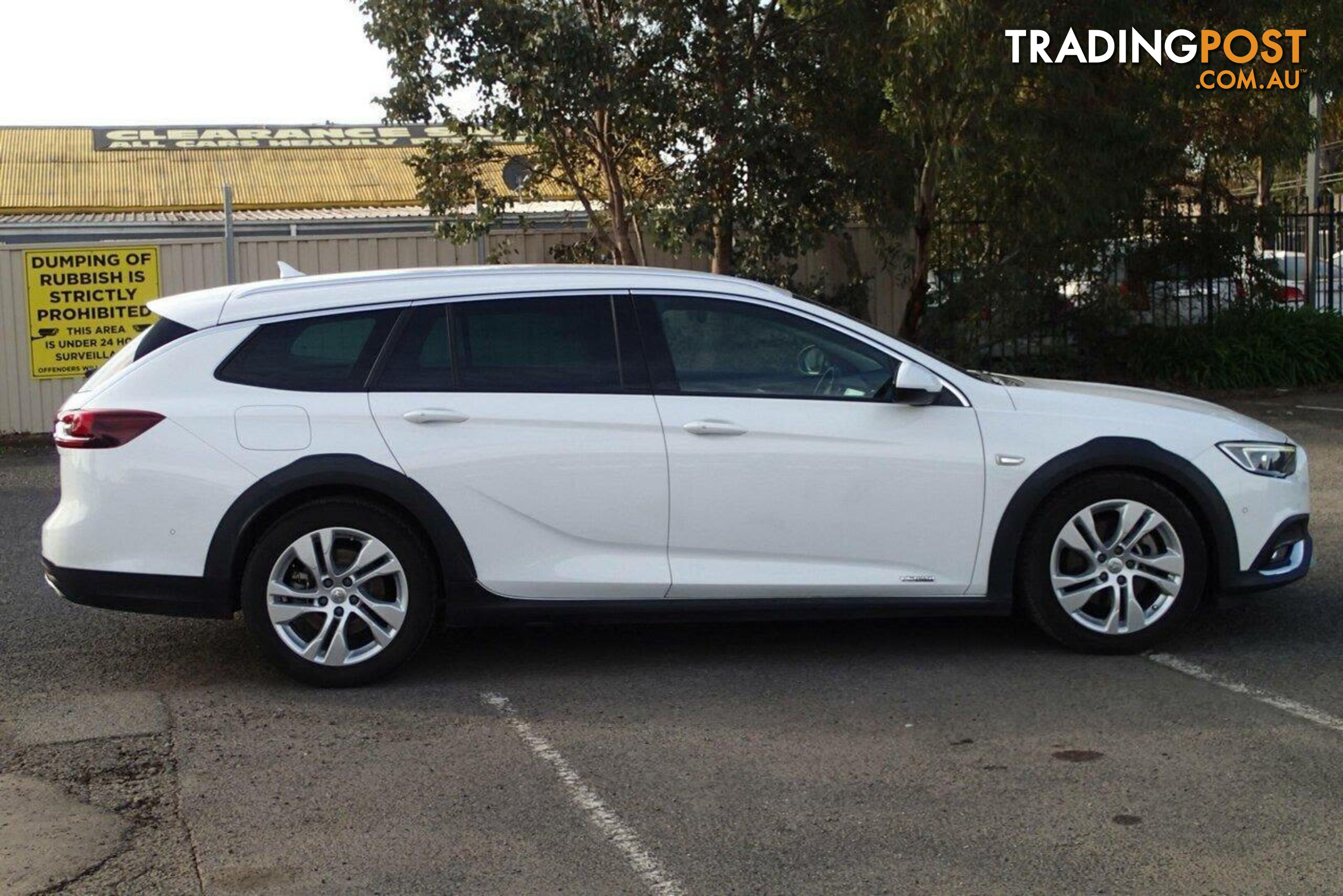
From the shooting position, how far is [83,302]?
14219 mm

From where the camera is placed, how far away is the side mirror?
591 cm

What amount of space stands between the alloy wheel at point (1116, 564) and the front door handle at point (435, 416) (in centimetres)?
241

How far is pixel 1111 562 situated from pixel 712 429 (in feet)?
5.58

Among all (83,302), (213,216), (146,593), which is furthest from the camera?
(213,216)

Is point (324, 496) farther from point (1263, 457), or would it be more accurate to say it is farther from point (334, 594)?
point (1263, 457)

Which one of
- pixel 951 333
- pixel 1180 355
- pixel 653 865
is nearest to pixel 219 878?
pixel 653 865

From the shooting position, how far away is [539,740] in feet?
17.5

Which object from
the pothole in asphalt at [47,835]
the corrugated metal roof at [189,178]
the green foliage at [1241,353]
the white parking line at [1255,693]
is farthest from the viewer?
the corrugated metal roof at [189,178]

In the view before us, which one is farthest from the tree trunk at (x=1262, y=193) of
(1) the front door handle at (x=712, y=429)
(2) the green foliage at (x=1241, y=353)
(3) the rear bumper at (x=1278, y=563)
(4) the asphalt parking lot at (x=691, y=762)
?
(1) the front door handle at (x=712, y=429)

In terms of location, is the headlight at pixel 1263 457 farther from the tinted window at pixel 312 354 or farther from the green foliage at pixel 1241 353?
the green foliage at pixel 1241 353

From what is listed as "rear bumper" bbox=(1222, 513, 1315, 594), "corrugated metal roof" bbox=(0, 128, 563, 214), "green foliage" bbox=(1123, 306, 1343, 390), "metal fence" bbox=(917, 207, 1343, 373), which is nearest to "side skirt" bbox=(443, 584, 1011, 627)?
"rear bumper" bbox=(1222, 513, 1315, 594)

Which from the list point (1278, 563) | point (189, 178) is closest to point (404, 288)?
point (1278, 563)

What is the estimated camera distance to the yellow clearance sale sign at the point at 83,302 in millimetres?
14125

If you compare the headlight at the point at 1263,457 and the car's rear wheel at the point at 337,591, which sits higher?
the headlight at the point at 1263,457
